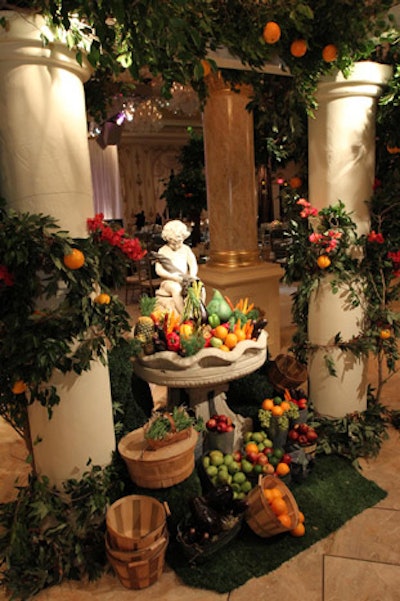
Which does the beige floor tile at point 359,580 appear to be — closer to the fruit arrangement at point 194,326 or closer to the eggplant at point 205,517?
the eggplant at point 205,517

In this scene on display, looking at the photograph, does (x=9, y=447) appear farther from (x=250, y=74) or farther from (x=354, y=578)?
(x=250, y=74)

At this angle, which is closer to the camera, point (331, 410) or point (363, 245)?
point (363, 245)

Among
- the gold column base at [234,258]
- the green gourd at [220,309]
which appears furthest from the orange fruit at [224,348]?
the gold column base at [234,258]

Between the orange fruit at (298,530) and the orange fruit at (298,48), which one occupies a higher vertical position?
the orange fruit at (298,48)

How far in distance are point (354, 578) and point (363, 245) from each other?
78.7 inches

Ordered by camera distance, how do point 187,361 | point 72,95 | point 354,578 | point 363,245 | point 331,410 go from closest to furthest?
point 72,95 → point 354,578 → point 187,361 → point 363,245 → point 331,410

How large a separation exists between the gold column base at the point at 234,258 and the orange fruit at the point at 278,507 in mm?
3034

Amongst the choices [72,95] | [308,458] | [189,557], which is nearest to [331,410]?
[308,458]

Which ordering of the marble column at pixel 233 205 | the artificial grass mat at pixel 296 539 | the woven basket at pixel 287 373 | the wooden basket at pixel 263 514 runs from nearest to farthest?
the artificial grass mat at pixel 296 539
the wooden basket at pixel 263 514
the woven basket at pixel 287 373
the marble column at pixel 233 205

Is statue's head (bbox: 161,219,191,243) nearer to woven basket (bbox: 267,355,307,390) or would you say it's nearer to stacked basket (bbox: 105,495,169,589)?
woven basket (bbox: 267,355,307,390)

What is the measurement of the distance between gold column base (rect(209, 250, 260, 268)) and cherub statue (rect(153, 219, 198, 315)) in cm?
195

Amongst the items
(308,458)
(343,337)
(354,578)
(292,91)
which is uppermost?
(292,91)

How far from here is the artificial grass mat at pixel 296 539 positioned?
248 centimetres

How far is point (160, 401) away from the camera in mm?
4547
